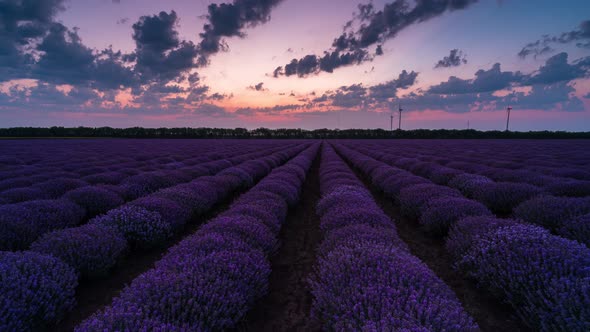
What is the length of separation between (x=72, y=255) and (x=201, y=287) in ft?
8.32

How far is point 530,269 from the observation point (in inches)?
120

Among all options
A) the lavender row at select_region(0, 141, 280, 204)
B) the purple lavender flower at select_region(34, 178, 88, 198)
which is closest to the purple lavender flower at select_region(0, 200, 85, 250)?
the lavender row at select_region(0, 141, 280, 204)

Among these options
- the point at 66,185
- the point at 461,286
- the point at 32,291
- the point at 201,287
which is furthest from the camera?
the point at 66,185

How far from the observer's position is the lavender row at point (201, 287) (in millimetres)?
2174

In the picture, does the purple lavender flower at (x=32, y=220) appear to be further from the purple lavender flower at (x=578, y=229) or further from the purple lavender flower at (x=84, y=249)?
the purple lavender flower at (x=578, y=229)

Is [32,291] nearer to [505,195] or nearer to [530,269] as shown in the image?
[530,269]

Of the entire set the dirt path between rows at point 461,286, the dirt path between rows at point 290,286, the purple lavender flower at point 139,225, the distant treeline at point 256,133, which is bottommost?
the dirt path between rows at point 290,286

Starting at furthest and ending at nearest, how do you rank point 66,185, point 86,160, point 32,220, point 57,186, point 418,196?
point 86,160 → point 66,185 → point 57,186 → point 418,196 → point 32,220

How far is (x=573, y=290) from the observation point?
2451 millimetres

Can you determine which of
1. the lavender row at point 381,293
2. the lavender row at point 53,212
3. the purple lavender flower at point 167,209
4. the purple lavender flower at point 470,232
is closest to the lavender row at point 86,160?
the lavender row at point 53,212

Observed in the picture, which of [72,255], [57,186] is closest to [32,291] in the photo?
[72,255]

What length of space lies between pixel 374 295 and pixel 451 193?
18.1 feet

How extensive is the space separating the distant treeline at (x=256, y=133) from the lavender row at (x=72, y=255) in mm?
80656

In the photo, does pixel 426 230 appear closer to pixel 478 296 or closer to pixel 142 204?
pixel 478 296
